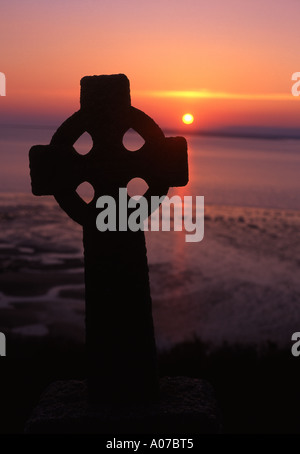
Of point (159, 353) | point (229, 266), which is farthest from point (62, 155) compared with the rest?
point (229, 266)

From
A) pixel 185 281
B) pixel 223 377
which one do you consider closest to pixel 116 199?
pixel 223 377

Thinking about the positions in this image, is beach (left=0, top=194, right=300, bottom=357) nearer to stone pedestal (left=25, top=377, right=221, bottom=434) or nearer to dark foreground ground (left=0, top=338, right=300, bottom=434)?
dark foreground ground (left=0, top=338, right=300, bottom=434)

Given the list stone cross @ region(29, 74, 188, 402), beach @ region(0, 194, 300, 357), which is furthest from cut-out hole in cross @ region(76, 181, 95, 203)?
stone cross @ region(29, 74, 188, 402)

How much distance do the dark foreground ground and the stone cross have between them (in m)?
1.28

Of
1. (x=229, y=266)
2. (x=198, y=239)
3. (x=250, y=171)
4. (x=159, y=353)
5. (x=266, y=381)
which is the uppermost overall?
(x=250, y=171)

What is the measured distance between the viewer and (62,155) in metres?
4.03

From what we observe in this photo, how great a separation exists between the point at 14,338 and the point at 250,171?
2244 centimetres

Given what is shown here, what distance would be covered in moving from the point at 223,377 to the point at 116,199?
265 cm

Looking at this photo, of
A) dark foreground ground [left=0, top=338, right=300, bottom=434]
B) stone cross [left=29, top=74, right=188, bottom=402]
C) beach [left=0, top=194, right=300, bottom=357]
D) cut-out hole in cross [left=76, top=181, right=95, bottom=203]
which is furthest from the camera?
cut-out hole in cross [left=76, top=181, right=95, bottom=203]

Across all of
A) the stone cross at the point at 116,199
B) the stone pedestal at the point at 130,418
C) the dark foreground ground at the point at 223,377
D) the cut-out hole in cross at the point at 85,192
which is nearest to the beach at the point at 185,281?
the dark foreground ground at the point at 223,377

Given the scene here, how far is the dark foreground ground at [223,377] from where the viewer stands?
16.8 ft

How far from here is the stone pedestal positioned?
4051mm

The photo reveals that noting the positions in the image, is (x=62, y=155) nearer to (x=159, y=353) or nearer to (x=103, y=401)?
(x=103, y=401)

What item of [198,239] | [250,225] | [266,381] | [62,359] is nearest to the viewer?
[266,381]
